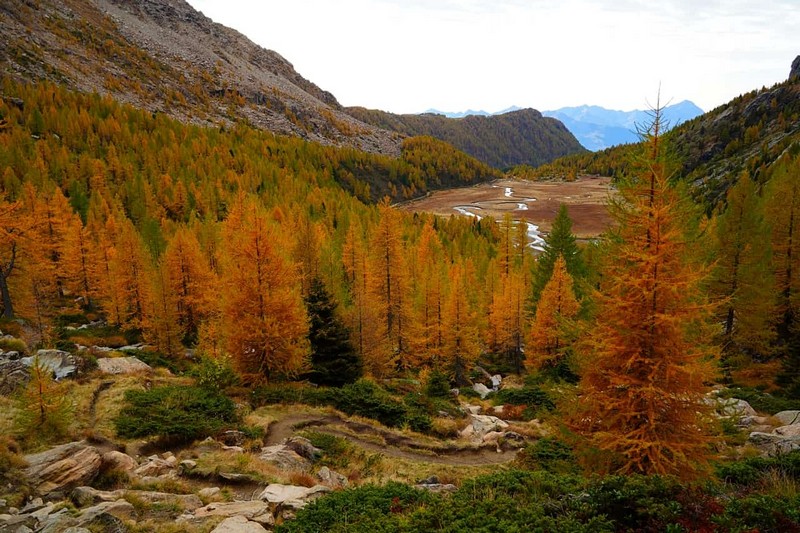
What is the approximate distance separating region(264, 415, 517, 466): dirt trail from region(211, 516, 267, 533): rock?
342 inches

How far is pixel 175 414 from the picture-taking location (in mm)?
16391

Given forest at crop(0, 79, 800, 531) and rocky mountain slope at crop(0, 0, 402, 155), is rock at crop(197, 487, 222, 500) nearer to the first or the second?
forest at crop(0, 79, 800, 531)

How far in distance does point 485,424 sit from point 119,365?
21.4m

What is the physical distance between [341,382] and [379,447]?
8425 mm

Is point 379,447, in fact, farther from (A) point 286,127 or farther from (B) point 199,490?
(A) point 286,127

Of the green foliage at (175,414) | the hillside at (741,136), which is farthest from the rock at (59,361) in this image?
the hillside at (741,136)

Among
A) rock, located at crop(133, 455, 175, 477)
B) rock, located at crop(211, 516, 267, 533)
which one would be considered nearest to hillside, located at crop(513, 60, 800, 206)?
rock, located at crop(133, 455, 175, 477)

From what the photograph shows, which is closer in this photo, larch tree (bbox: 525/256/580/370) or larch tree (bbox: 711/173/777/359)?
larch tree (bbox: 711/173/777/359)

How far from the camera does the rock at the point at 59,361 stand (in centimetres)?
2114

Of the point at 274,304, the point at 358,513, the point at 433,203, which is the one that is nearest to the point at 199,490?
the point at 358,513

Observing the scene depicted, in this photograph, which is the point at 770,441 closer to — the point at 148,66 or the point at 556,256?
the point at 556,256

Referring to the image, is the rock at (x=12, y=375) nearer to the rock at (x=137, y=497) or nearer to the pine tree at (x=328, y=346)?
the rock at (x=137, y=497)

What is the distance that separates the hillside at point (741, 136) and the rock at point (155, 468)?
9643cm

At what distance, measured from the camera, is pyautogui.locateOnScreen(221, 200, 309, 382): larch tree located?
22.8 meters
